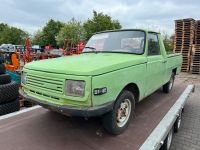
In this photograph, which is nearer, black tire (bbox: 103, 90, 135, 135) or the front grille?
the front grille

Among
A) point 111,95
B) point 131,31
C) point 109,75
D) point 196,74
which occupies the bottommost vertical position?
point 196,74

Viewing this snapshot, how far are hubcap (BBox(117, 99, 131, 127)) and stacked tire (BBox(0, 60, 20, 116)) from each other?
2624 mm

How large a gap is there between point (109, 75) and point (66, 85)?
1.94 ft

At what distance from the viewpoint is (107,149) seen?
292cm

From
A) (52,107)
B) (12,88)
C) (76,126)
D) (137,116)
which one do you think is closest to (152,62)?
(137,116)

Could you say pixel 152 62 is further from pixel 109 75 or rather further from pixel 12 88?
pixel 12 88

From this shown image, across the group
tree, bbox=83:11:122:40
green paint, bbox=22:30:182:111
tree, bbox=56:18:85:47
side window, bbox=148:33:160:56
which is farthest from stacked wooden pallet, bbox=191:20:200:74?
tree, bbox=56:18:85:47

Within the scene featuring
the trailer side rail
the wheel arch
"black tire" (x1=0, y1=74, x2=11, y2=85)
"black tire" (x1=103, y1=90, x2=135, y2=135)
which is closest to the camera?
the trailer side rail

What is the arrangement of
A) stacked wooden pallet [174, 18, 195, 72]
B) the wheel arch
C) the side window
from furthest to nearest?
stacked wooden pallet [174, 18, 195, 72] < the side window < the wheel arch

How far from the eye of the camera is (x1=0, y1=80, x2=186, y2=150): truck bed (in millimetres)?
2988

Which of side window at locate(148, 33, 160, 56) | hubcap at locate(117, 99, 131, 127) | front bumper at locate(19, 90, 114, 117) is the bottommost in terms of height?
hubcap at locate(117, 99, 131, 127)

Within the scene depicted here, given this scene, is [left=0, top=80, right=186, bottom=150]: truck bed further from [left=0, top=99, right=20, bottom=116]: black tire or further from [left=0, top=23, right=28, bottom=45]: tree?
[left=0, top=23, right=28, bottom=45]: tree

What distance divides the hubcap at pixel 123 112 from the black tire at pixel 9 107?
2620mm

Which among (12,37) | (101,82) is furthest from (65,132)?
(12,37)
